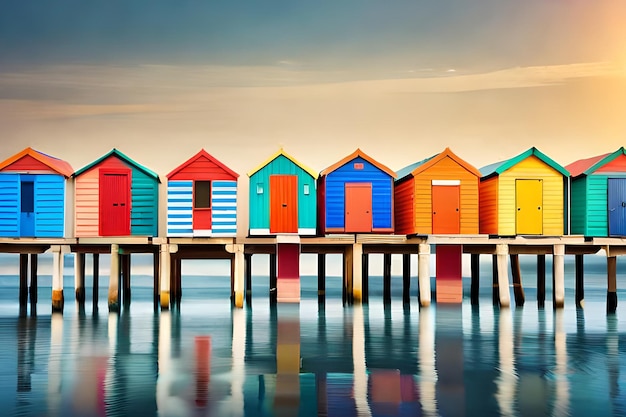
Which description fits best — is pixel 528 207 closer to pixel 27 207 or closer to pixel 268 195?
pixel 268 195

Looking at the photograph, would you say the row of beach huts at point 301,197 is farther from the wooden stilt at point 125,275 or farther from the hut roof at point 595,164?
the wooden stilt at point 125,275

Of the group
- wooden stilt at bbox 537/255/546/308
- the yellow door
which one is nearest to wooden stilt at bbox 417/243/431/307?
the yellow door

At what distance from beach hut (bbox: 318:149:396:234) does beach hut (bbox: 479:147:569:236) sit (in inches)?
144

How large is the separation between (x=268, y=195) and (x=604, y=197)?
11.4 metres

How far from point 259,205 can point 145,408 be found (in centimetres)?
1552

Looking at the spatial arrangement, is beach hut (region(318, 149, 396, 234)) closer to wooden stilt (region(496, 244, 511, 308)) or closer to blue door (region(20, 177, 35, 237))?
wooden stilt (region(496, 244, 511, 308))

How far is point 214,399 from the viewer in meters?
12.7

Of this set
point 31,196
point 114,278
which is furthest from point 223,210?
point 31,196

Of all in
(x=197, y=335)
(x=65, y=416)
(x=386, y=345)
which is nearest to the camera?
(x=65, y=416)

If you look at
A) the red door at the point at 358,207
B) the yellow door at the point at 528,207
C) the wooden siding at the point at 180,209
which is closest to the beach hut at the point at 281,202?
the red door at the point at 358,207

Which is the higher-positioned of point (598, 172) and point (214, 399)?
point (598, 172)

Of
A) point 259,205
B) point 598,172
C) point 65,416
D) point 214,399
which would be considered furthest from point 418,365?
point 598,172

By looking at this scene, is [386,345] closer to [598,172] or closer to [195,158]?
[195,158]

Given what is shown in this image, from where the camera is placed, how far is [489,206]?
2839 cm
